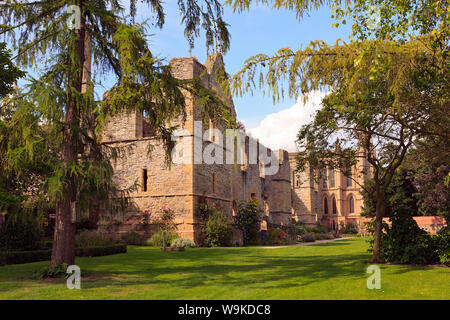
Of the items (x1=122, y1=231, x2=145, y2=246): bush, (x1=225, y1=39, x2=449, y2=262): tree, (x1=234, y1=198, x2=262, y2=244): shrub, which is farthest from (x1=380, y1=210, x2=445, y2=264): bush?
(x1=122, y1=231, x2=145, y2=246): bush

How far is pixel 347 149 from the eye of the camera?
40.7ft

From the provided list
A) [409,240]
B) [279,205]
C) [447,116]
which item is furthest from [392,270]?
[279,205]

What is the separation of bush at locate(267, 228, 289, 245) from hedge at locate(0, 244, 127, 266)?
33.3ft

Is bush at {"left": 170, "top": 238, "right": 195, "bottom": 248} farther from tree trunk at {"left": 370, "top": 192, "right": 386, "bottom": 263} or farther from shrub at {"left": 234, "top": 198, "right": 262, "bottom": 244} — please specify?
tree trunk at {"left": 370, "top": 192, "right": 386, "bottom": 263}

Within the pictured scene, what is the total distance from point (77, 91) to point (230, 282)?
17.0 ft

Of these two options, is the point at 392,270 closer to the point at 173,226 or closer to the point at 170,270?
the point at 170,270

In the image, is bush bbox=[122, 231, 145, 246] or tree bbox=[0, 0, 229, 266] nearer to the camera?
tree bbox=[0, 0, 229, 266]

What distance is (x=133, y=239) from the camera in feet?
66.0

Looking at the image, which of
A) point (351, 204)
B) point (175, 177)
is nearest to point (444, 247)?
point (175, 177)

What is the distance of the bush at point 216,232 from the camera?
64.6 ft

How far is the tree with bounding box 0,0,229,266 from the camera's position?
8477 millimetres

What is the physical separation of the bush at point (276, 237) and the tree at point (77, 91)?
14.3 m

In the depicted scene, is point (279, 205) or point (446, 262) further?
point (279, 205)

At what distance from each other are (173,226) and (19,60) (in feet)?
38.5
